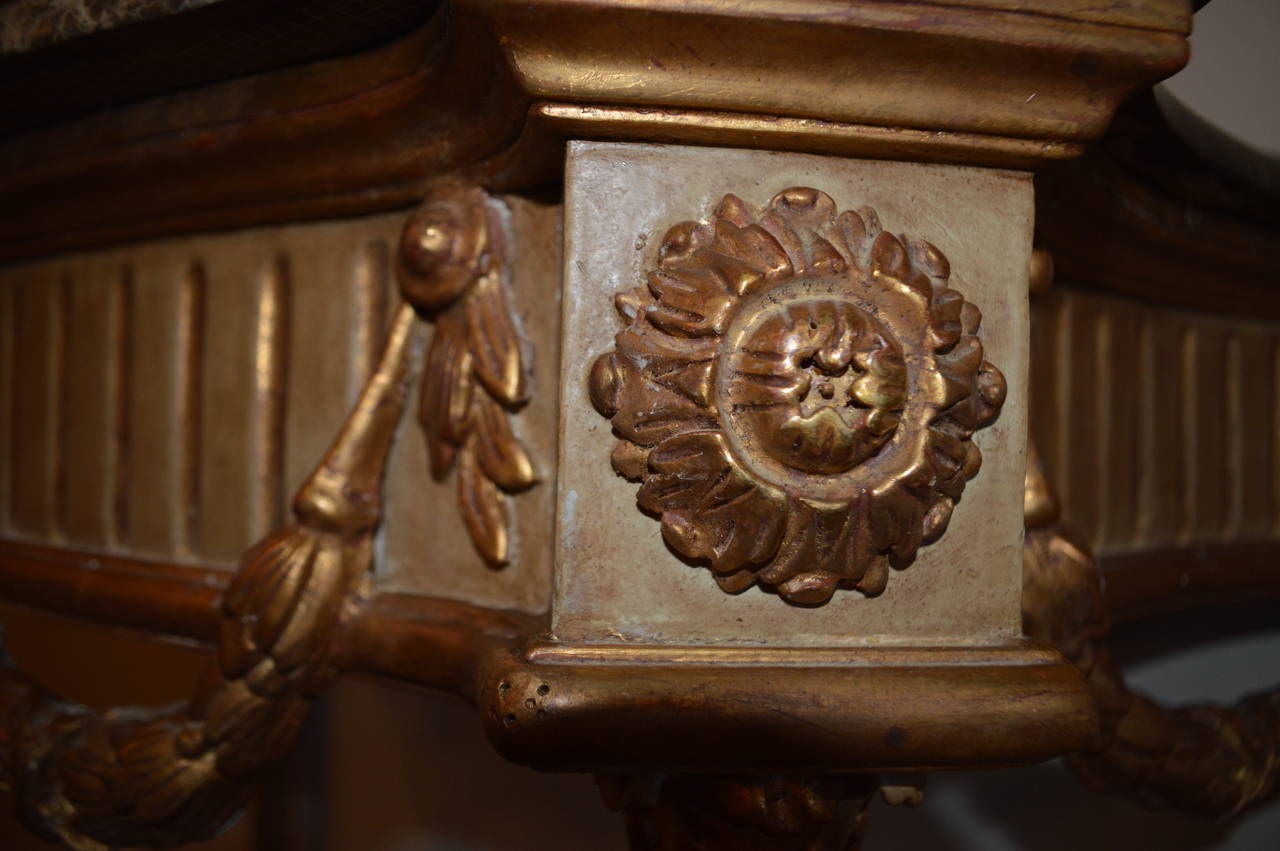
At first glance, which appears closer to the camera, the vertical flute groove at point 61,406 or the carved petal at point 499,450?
the carved petal at point 499,450

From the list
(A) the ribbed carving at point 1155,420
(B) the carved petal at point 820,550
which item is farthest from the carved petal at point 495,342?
(A) the ribbed carving at point 1155,420

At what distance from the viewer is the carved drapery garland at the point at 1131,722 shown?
53cm

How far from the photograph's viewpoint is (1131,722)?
62 centimetres

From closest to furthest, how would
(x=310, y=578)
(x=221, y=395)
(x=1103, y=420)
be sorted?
(x=310, y=578) → (x=221, y=395) → (x=1103, y=420)

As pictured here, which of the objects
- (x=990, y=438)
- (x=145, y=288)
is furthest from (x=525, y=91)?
(x=145, y=288)

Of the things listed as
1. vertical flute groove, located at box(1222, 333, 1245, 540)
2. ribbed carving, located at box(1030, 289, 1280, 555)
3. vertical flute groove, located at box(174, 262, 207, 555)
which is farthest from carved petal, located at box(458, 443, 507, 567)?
vertical flute groove, located at box(1222, 333, 1245, 540)

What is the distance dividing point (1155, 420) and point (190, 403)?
62 centimetres

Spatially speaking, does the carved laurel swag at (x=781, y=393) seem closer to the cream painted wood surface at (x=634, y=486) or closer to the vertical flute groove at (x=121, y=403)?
the cream painted wood surface at (x=634, y=486)

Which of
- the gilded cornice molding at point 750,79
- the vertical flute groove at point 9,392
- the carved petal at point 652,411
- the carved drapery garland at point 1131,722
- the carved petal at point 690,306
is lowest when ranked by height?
the carved drapery garland at point 1131,722

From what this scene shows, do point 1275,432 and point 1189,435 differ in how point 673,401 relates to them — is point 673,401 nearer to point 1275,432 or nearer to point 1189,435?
point 1189,435

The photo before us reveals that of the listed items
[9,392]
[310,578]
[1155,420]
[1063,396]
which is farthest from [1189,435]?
[9,392]

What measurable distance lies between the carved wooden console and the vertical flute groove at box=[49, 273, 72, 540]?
0.21 m

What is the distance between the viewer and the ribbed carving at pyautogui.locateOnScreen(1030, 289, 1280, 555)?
685 mm

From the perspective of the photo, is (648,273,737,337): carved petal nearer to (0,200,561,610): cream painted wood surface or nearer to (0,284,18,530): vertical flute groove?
(0,200,561,610): cream painted wood surface
